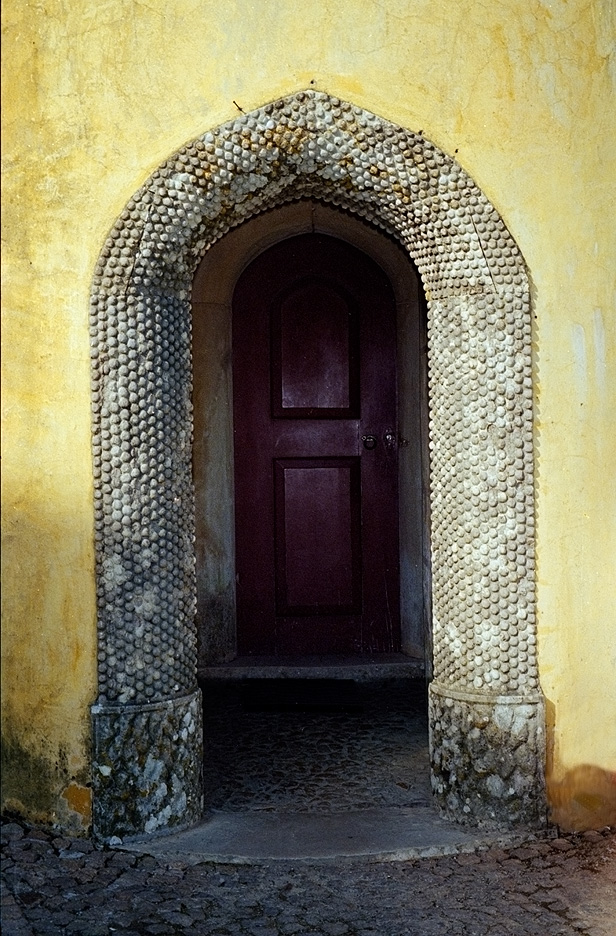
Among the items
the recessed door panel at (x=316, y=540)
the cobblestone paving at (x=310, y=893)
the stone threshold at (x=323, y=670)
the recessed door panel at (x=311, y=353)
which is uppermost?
the recessed door panel at (x=311, y=353)

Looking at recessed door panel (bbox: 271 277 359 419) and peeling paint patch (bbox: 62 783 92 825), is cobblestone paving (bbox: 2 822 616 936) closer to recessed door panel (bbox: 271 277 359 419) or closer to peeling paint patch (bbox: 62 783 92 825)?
peeling paint patch (bbox: 62 783 92 825)

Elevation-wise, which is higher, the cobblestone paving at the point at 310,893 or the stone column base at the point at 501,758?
the stone column base at the point at 501,758

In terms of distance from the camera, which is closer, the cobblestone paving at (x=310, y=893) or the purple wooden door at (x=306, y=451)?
the cobblestone paving at (x=310, y=893)

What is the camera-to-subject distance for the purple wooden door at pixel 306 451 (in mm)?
7051

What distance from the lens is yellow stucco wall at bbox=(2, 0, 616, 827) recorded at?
170 inches

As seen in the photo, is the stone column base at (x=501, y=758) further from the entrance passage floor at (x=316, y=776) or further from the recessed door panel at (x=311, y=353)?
the recessed door panel at (x=311, y=353)

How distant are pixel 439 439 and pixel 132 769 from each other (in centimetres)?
183

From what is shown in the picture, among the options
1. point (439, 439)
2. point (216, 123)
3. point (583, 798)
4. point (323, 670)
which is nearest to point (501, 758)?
point (583, 798)

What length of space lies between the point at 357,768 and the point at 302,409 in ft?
8.49

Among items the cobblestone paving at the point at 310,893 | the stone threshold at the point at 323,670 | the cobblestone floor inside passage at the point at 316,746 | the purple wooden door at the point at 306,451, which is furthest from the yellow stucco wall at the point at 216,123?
the purple wooden door at the point at 306,451

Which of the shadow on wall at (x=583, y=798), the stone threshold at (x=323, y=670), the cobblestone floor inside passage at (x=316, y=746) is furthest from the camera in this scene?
the stone threshold at (x=323, y=670)

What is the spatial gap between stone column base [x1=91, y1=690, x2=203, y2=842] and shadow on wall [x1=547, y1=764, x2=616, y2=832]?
62.1 inches

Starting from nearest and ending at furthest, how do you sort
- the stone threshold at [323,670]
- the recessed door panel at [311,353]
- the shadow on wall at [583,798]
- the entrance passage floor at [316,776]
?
the entrance passage floor at [316,776] < the shadow on wall at [583,798] < the stone threshold at [323,670] < the recessed door panel at [311,353]

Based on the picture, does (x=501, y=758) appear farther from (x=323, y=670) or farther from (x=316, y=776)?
(x=323, y=670)
